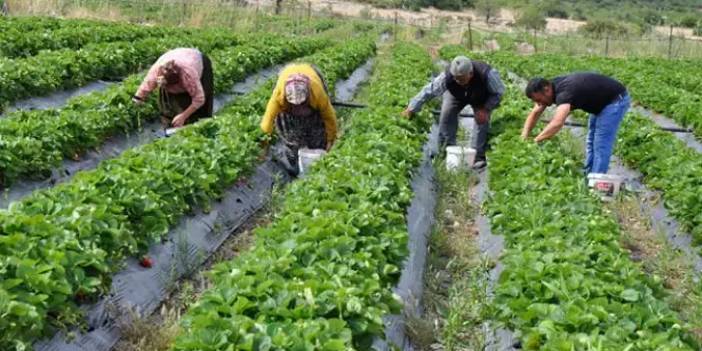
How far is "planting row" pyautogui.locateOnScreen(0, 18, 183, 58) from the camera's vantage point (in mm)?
14383

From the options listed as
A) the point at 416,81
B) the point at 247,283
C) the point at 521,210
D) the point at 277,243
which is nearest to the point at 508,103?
the point at 416,81

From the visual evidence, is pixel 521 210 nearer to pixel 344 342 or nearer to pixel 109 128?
pixel 344 342

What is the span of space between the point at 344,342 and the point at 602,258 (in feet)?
7.28

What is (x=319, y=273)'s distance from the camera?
14.0ft

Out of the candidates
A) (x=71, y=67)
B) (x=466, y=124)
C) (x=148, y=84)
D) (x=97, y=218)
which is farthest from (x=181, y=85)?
(x=466, y=124)

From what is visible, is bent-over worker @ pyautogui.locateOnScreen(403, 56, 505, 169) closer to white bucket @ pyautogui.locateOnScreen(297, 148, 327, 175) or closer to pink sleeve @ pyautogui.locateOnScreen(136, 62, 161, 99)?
white bucket @ pyautogui.locateOnScreen(297, 148, 327, 175)

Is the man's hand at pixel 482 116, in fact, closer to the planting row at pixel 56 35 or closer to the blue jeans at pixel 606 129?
the blue jeans at pixel 606 129

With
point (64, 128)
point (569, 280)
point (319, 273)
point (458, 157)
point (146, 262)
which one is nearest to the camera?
point (319, 273)

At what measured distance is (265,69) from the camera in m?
17.6

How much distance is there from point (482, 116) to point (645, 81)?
9553mm

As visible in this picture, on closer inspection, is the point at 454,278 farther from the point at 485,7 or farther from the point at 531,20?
the point at 485,7

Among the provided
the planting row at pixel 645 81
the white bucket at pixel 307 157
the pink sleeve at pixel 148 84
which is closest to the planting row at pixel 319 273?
the white bucket at pixel 307 157

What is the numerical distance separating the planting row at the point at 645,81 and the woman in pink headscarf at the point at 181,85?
7890mm

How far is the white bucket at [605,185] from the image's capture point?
8152 millimetres
